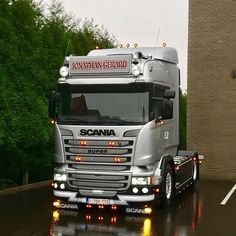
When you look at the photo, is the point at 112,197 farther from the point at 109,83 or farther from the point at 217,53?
the point at 217,53

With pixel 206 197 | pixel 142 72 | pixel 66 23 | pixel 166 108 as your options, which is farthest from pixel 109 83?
pixel 66 23

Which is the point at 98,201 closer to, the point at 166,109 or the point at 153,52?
the point at 166,109

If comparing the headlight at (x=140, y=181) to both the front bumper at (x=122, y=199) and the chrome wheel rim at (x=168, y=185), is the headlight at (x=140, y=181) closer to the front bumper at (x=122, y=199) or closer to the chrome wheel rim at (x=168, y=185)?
the front bumper at (x=122, y=199)

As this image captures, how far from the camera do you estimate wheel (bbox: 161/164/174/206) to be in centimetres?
1054

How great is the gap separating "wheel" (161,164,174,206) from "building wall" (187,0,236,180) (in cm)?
627

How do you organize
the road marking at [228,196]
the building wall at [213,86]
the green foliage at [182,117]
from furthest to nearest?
the building wall at [213,86] → the green foliage at [182,117] → the road marking at [228,196]

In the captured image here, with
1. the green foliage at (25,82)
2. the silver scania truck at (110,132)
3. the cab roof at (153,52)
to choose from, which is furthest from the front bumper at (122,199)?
the cab roof at (153,52)

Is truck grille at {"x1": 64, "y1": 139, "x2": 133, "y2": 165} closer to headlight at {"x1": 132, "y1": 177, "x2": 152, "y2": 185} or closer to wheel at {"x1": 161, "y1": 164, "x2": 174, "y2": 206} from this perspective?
headlight at {"x1": 132, "y1": 177, "x2": 152, "y2": 185}

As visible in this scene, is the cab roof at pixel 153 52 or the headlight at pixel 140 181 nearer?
the headlight at pixel 140 181

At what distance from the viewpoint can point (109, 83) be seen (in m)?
10.1

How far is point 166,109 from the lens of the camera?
1055 cm

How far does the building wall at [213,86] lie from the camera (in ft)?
56.1

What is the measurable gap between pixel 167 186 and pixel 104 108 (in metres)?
2.49

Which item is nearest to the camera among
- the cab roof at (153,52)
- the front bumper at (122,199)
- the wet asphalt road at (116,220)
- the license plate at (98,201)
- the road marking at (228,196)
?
the wet asphalt road at (116,220)
